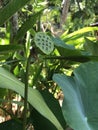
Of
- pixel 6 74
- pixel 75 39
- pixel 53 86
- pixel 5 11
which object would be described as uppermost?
pixel 5 11

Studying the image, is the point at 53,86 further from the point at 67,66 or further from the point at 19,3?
the point at 19,3

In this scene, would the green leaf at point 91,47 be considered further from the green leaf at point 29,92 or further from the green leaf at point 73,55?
the green leaf at point 29,92

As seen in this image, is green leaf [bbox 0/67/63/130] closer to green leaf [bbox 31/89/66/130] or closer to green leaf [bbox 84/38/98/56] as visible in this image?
green leaf [bbox 31/89/66/130]

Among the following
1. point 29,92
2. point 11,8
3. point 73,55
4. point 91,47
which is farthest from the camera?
point 91,47

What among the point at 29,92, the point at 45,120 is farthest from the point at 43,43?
the point at 45,120

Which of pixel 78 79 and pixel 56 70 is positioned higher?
pixel 78 79

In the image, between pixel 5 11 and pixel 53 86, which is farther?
pixel 53 86

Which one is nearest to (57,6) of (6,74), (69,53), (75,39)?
(75,39)

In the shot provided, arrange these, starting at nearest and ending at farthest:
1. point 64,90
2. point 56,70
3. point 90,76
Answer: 1. point 64,90
2. point 90,76
3. point 56,70

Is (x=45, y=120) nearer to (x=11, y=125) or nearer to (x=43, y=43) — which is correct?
(x=11, y=125)

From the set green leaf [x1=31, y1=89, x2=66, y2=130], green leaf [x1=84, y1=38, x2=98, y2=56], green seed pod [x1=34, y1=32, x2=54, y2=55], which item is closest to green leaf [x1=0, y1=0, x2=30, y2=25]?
green seed pod [x1=34, y1=32, x2=54, y2=55]
